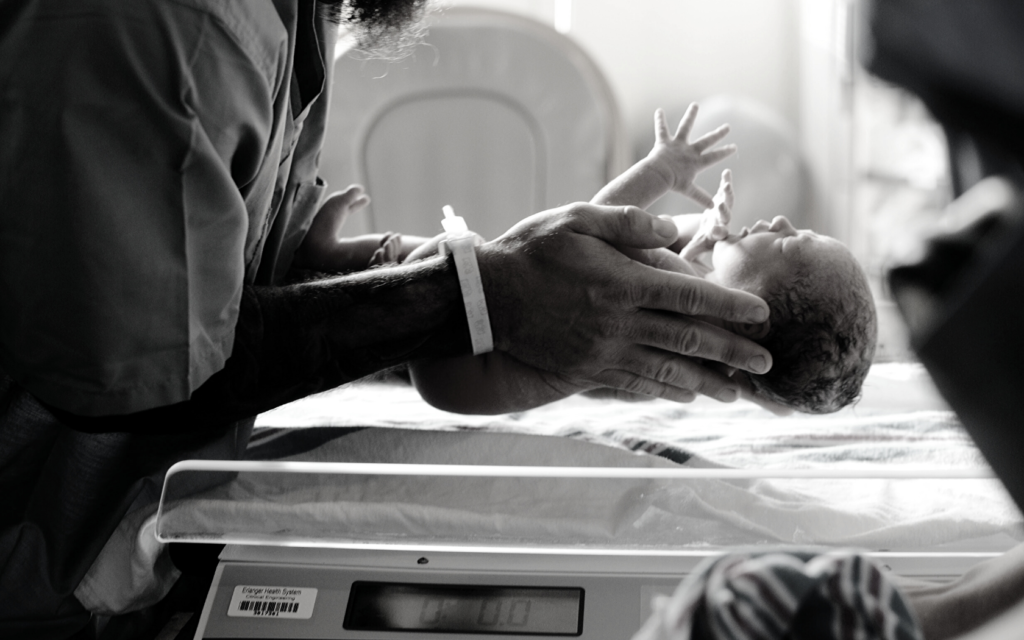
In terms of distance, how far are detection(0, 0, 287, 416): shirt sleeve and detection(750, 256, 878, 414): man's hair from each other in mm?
626

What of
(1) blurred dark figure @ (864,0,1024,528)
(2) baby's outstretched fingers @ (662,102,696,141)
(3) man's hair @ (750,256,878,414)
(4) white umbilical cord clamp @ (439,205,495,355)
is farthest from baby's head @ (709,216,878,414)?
(1) blurred dark figure @ (864,0,1024,528)

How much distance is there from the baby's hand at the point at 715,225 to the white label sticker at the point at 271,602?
636mm

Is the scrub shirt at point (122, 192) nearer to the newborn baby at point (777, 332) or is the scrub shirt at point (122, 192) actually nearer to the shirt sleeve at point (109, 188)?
the shirt sleeve at point (109, 188)

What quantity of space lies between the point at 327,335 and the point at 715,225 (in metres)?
0.49

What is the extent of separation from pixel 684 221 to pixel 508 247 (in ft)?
1.35

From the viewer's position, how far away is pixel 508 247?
0.99 m

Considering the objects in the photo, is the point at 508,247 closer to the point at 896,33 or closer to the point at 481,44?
the point at 896,33

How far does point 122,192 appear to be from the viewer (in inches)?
31.0

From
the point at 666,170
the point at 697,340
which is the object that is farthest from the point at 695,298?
the point at 666,170

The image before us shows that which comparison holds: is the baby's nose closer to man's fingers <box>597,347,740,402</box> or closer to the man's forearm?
man's fingers <box>597,347,740,402</box>

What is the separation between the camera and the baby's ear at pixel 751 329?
42.3 inches

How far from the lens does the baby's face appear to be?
1.08m

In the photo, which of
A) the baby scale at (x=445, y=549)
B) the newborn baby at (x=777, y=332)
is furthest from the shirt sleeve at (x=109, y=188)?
the newborn baby at (x=777, y=332)

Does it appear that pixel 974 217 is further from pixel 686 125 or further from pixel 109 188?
pixel 686 125
